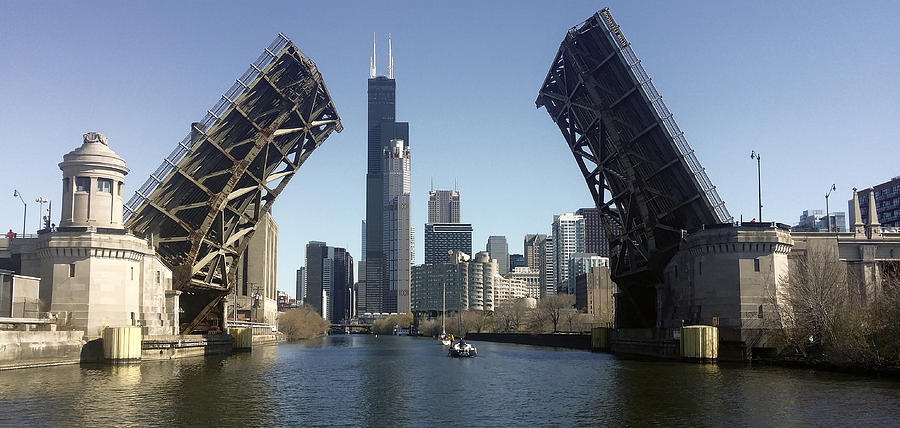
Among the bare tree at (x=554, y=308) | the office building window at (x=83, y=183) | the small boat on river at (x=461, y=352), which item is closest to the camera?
the office building window at (x=83, y=183)

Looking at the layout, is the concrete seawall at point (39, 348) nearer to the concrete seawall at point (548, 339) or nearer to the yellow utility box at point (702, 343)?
the yellow utility box at point (702, 343)

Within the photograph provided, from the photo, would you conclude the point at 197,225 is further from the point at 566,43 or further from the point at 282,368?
the point at 566,43

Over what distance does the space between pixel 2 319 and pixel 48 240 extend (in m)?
7.33

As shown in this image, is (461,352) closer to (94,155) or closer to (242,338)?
(242,338)

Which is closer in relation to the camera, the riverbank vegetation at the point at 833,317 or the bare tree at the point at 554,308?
the riverbank vegetation at the point at 833,317

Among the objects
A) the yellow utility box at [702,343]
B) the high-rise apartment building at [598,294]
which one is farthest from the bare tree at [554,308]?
the yellow utility box at [702,343]

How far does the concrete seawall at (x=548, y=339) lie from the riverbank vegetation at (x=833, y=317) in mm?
41868

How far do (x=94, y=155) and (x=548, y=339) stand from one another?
71.7 m

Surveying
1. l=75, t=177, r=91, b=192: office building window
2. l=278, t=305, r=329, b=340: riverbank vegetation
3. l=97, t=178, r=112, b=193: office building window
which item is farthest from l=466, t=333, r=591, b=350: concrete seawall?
l=75, t=177, r=91, b=192: office building window

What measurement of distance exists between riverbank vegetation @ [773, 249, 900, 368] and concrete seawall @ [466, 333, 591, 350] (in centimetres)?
4187

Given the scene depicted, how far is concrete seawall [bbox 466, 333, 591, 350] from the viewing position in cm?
9531

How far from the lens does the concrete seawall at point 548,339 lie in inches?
3752

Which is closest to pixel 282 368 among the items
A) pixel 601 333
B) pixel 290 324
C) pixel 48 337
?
pixel 48 337

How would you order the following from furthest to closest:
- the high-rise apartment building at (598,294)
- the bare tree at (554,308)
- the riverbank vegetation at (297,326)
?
the high-rise apartment building at (598,294) → the riverbank vegetation at (297,326) → the bare tree at (554,308)
